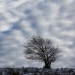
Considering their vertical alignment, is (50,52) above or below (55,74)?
above

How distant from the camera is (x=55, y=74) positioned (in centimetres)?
1764

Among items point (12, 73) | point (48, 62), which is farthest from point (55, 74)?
point (48, 62)

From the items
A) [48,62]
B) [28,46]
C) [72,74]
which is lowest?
[72,74]

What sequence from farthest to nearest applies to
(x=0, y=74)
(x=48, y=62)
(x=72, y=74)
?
(x=48, y=62), (x=72, y=74), (x=0, y=74)

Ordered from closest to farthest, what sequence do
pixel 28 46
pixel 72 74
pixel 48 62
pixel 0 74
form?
1. pixel 0 74
2. pixel 72 74
3. pixel 48 62
4. pixel 28 46

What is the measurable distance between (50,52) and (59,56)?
264 centimetres

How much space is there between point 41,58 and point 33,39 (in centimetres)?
443

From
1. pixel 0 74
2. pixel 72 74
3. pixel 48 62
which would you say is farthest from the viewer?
pixel 48 62

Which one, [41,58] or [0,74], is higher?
[41,58]

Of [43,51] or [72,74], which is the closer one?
[72,74]

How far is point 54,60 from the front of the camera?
50438 mm

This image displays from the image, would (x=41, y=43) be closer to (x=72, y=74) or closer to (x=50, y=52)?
Answer: (x=50, y=52)

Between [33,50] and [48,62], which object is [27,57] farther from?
[48,62]

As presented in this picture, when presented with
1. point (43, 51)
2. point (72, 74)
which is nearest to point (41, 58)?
point (43, 51)
